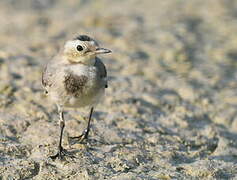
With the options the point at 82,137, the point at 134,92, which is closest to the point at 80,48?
the point at 82,137

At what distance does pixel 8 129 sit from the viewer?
23.9 ft

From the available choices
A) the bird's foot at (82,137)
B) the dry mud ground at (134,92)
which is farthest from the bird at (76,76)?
the dry mud ground at (134,92)

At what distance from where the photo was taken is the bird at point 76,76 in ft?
21.2

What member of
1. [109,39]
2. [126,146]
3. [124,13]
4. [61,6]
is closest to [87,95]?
[126,146]

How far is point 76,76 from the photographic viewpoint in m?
6.43

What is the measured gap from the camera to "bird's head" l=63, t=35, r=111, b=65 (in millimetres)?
6492

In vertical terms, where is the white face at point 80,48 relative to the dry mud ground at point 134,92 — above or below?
above

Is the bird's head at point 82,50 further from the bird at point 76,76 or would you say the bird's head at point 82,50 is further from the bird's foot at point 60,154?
the bird's foot at point 60,154

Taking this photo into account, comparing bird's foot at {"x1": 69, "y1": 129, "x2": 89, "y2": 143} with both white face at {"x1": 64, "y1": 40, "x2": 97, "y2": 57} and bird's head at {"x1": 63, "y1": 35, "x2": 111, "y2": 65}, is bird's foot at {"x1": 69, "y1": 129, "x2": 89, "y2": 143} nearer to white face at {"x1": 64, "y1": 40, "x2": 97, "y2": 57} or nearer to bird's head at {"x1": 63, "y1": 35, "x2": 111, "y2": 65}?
bird's head at {"x1": 63, "y1": 35, "x2": 111, "y2": 65}

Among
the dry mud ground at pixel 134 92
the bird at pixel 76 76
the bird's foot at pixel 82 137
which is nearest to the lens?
the bird at pixel 76 76

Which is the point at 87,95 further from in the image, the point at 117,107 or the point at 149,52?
the point at 149,52

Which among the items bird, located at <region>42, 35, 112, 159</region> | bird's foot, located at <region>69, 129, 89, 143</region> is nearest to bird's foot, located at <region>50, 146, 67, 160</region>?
bird, located at <region>42, 35, 112, 159</region>

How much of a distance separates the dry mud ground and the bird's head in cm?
116

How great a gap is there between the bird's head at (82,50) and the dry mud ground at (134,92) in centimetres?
116
